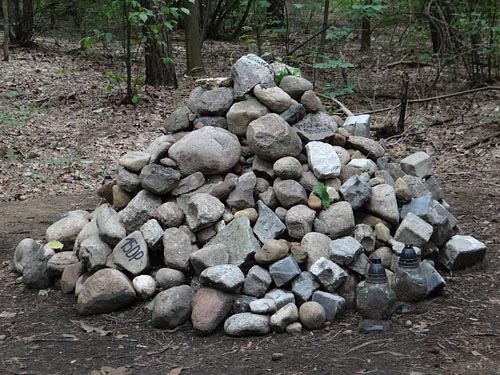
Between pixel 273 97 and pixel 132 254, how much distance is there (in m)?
1.45

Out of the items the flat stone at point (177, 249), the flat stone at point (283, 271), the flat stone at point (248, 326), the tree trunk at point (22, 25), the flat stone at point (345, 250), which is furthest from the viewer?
the tree trunk at point (22, 25)

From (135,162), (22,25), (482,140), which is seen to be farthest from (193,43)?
(135,162)

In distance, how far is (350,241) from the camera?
3.90 meters

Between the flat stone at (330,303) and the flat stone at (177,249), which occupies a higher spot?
the flat stone at (177,249)

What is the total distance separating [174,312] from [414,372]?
4.53 ft

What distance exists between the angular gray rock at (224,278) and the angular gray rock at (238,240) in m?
0.14

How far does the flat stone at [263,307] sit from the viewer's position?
3.54m

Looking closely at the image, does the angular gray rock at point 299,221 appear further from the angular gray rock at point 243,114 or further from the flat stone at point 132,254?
the flat stone at point 132,254

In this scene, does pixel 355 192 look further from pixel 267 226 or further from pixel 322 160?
pixel 267 226

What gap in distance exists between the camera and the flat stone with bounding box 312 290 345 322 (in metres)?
3.60

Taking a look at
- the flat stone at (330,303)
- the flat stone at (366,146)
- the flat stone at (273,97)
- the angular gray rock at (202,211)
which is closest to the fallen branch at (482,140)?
the flat stone at (366,146)

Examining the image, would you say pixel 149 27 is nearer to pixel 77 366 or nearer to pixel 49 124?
pixel 49 124

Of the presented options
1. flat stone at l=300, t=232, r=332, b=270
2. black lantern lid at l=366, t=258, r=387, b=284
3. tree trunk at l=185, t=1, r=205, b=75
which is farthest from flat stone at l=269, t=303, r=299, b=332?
tree trunk at l=185, t=1, r=205, b=75

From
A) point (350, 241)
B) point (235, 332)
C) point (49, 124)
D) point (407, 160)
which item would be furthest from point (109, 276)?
point (49, 124)
